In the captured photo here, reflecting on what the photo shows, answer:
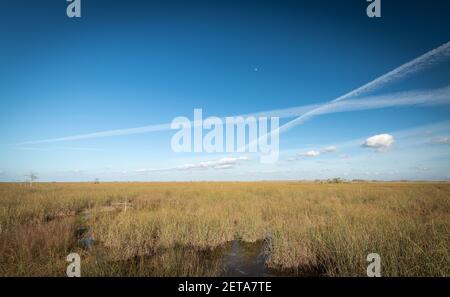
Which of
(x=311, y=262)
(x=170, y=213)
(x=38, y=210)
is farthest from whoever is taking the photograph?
(x=38, y=210)

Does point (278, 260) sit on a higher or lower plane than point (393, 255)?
lower

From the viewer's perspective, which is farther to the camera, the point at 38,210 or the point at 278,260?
the point at 38,210

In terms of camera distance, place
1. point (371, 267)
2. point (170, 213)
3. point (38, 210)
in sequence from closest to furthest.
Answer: point (371, 267) < point (170, 213) < point (38, 210)

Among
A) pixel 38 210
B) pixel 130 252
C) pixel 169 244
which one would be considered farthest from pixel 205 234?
pixel 38 210

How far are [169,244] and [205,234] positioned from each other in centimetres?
111

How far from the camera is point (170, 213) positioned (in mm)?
9852
